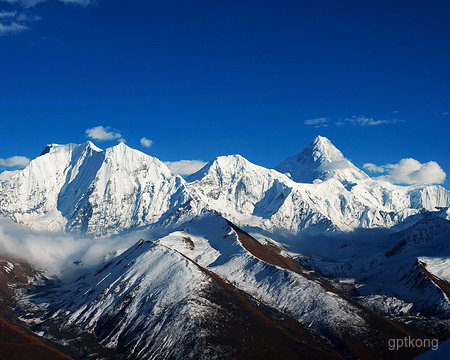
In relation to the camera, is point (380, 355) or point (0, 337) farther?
point (380, 355)

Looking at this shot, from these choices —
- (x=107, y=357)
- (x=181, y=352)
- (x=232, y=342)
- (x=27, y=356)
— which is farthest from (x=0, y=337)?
(x=232, y=342)

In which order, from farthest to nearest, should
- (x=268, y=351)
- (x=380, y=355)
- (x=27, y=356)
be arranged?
(x=380, y=355) < (x=268, y=351) < (x=27, y=356)

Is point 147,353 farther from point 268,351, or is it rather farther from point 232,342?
point 268,351

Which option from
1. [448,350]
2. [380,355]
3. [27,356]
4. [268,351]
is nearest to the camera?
[448,350]

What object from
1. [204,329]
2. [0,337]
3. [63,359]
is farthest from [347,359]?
[0,337]

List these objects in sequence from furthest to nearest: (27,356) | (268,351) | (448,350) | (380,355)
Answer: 1. (380,355)
2. (268,351)
3. (27,356)
4. (448,350)

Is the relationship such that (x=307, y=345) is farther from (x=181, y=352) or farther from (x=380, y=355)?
(x=181, y=352)

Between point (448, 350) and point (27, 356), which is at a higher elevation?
point (448, 350)

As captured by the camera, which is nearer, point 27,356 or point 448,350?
point 448,350

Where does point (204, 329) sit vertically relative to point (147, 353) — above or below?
above
